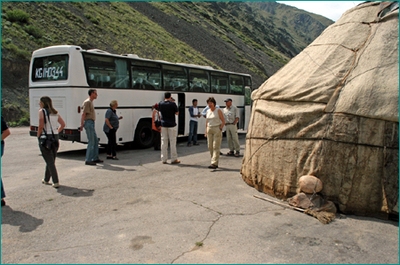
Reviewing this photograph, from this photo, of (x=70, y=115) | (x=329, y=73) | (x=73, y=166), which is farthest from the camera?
(x=70, y=115)

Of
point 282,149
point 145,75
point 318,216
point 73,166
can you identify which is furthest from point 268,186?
point 145,75

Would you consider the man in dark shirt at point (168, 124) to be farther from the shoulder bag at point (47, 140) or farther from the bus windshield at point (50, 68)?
the shoulder bag at point (47, 140)

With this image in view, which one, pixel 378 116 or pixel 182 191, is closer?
pixel 378 116

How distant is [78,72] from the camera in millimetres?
10281

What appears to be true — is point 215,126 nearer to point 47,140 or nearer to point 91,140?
point 91,140

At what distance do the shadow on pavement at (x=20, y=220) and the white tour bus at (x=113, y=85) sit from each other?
486cm

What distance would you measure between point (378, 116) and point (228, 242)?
2.92 meters

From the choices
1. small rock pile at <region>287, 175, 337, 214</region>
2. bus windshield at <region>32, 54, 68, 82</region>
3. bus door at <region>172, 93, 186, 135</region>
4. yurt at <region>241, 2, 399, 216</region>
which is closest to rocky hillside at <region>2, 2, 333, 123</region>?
bus windshield at <region>32, 54, 68, 82</region>

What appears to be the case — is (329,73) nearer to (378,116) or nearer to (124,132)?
(378,116)

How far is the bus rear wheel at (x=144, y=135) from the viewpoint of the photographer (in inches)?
487

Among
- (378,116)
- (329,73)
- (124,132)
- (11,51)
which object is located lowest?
(124,132)

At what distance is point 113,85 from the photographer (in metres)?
11.4

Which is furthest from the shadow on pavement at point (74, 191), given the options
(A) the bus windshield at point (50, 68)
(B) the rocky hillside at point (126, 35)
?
(B) the rocky hillside at point (126, 35)

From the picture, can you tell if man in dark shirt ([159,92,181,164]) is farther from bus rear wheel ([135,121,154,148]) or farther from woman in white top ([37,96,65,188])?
woman in white top ([37,96,65,188])
